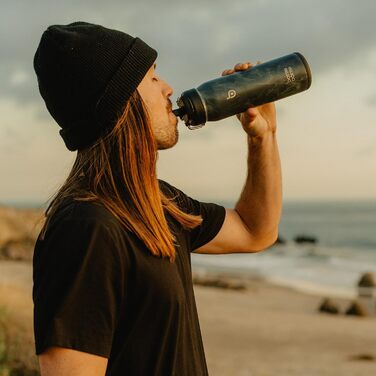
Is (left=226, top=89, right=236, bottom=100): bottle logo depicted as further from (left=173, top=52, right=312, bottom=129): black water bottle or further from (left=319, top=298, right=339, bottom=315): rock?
(left=319, top=298, right=339, bottom=315): rock

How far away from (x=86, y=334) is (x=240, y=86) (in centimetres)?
119

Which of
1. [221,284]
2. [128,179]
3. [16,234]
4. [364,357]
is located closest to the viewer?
[128,179]

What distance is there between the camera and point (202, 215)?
2562 millimetres

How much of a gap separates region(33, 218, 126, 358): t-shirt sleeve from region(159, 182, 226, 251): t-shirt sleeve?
2.48ft

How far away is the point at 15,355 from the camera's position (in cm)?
596

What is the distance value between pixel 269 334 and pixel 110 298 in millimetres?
10364

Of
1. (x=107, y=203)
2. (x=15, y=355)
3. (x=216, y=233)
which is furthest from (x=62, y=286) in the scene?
(x=15, y=355)

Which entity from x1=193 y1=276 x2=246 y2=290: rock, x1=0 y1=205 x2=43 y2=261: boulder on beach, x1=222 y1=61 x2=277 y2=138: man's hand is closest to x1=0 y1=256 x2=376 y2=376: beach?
x1=193 y1=276 x2=246 y2=290: rock

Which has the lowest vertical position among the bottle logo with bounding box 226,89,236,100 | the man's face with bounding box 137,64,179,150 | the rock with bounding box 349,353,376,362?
the rock with bounding box 349,353,376,362

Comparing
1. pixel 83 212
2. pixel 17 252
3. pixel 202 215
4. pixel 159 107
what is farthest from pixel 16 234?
pixel 83 212

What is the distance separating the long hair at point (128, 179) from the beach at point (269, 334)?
4222 millimetres

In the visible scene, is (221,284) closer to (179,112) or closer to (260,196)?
(260,196)

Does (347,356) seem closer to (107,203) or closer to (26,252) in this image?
(107,203)

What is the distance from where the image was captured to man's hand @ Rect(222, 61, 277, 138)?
2619 mm
